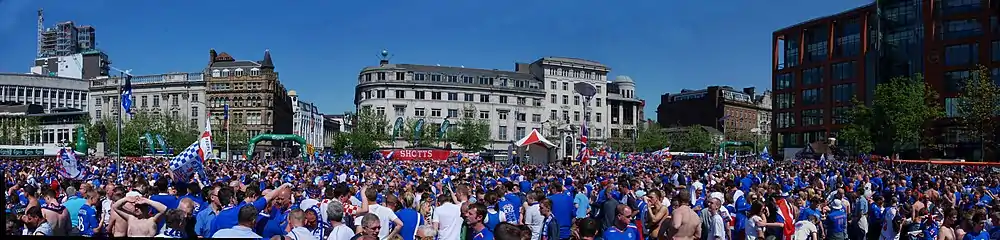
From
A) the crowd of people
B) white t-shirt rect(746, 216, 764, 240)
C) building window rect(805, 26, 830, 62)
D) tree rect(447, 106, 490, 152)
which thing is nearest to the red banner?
tree rect(447, 106, 490, 152)

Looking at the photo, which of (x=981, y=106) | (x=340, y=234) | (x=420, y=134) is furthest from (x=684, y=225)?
(x=420, y=134)

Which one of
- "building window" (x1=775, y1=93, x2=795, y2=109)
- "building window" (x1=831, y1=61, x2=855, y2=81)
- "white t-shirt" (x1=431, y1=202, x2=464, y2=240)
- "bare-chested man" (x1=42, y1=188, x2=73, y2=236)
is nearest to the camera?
"bare-chested man" (x1=42, y1=188, x2=73, y2=236)

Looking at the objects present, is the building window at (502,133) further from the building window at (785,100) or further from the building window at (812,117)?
the building window at (812,117)

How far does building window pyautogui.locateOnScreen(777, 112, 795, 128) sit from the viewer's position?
8594cm

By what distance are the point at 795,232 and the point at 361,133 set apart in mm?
84122

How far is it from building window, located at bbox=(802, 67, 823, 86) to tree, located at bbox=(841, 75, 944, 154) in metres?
12.2

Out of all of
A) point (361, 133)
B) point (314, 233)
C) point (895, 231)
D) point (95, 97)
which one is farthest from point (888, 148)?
point (95, 97)

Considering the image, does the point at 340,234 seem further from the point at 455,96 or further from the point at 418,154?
the point at 455,96

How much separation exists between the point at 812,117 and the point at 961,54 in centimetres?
2039

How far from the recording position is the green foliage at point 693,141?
12056 cm

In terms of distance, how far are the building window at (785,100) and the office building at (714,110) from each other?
1783 inches

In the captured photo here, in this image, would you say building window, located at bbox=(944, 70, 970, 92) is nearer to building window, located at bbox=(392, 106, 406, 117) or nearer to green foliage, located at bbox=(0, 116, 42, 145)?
building window, located at bbox=(392, 106, 406, 117)

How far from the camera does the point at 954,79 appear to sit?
64312mm

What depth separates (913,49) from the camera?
70.2 meters
